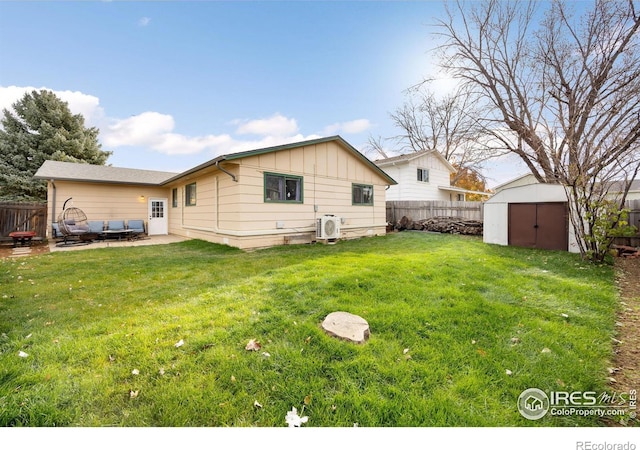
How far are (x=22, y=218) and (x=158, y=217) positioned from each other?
466cm

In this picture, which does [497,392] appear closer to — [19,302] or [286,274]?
[286,274]

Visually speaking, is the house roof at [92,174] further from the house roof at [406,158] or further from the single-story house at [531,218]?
the single-story house at [531,218]

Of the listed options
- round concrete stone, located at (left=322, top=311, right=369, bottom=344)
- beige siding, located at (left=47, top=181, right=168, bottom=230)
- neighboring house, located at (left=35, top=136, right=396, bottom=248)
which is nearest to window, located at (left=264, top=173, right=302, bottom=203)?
neighboring house, located at (left=35, top=136, right=396, bottom=248)

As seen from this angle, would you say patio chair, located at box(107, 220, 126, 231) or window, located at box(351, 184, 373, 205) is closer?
window, located at box(351, 184, 373, 205)

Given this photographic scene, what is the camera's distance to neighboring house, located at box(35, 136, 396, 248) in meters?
7.81

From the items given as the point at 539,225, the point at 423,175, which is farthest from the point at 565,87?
the point at 423,175

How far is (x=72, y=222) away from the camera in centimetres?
1024

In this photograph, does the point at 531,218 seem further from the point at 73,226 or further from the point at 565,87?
the point at 73,226

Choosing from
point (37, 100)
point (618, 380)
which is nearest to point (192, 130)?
point (37, 100)

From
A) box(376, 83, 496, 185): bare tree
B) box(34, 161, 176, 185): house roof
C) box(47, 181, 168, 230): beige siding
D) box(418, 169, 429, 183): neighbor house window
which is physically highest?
box(376, 83, 496, 185): bare tree

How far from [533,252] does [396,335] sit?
6882mm

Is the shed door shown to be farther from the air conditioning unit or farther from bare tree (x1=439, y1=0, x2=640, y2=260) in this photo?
the air conditioning unit

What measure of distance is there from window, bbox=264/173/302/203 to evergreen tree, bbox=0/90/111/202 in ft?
65.5

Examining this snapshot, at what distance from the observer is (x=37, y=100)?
1933 centimetres
